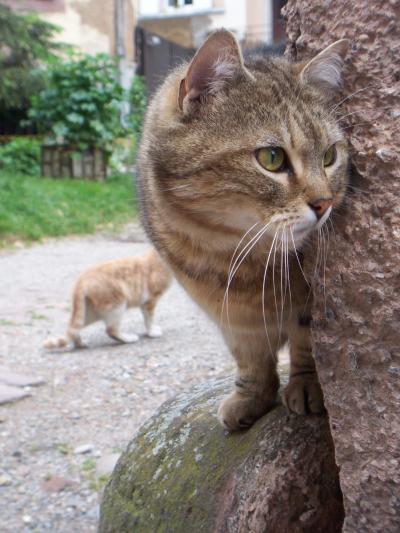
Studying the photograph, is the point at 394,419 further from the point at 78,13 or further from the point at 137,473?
the point at 78,13

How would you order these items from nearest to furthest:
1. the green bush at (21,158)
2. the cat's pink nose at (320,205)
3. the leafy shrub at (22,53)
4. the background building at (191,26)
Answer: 1. the cat's pink nose at (320,205)
2. the green bush at (21,158)
3. the leafy shrub at (22,53)
4. the background building at (191,26)

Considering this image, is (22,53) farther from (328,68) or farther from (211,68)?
(328,68)

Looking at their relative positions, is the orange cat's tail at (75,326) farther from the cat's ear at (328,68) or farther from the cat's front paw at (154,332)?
the cat's ear at (328,68)

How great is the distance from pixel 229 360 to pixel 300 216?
9.16 ft

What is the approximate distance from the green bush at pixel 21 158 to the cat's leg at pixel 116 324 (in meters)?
6.87

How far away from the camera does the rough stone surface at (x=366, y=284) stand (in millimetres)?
1432

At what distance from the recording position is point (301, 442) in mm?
1894

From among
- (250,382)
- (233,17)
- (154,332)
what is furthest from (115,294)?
(233,17)

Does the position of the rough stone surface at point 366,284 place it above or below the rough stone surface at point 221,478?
above

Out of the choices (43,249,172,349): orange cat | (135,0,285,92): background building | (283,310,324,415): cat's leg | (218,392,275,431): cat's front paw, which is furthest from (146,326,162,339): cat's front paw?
(135,0,285,92): background building

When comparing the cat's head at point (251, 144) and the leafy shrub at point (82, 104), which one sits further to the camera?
the leafy shrub at point (82, 104)

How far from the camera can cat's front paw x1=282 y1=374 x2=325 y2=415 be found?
77.7 inches

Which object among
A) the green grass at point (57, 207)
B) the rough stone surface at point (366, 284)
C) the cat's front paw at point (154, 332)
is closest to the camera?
the rough stone surface at point (366, 284)

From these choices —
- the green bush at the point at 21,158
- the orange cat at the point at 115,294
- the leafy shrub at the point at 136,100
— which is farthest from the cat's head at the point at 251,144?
the leafy shrub at the point at 136,100
